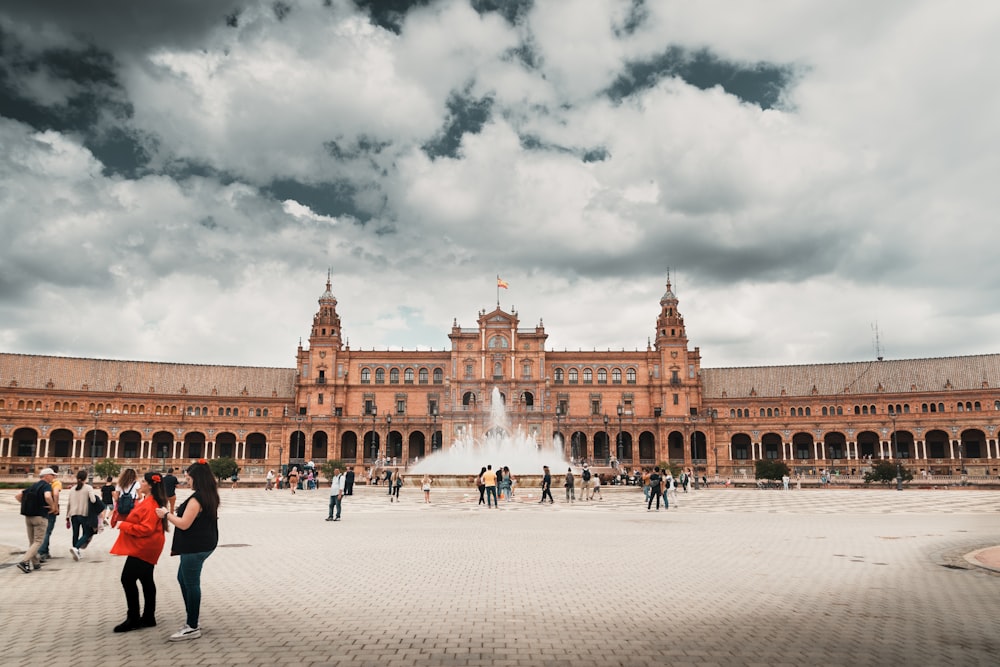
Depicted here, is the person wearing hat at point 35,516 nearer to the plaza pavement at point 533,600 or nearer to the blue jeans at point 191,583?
the plaza pavement at point 533,600

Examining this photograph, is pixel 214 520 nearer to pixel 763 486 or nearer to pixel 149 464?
pixel 763 486

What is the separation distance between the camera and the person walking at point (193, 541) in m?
8.30

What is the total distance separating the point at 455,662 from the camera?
718 centimetres

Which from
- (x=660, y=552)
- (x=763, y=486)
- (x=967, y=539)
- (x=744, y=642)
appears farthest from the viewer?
(x=763, y=486)

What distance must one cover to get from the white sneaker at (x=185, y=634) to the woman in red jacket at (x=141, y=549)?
0.70 meters

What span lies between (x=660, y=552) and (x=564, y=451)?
7210 cm

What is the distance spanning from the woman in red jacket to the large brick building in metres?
75.0

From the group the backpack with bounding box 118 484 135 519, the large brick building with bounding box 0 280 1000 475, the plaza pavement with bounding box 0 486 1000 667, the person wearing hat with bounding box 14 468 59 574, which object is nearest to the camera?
the plaza pavement with bounding box 0 486 1000 667

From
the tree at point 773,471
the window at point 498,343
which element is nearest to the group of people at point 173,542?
the tree at point 773,471

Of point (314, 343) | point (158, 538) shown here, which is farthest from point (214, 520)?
point (314, 343)

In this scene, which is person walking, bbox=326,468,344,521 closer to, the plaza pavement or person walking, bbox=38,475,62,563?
the plaza pavement

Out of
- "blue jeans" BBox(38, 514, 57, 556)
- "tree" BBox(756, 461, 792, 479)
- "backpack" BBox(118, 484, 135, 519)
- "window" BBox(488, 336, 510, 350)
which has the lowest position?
"tree" BBox(756, 461, 792, 479)

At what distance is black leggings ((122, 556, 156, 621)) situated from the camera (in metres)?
8.55

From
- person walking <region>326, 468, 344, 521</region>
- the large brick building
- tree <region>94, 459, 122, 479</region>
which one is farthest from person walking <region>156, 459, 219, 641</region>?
the large brick building
